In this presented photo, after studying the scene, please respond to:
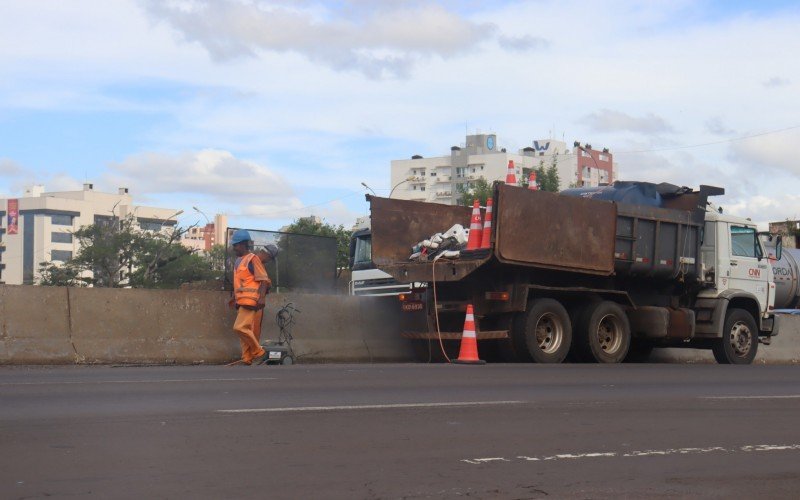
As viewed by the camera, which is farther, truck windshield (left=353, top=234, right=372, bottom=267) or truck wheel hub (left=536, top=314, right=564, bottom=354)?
truck windshield (left=353, top=234, right=372, bottom=267)

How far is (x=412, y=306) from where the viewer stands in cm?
1700

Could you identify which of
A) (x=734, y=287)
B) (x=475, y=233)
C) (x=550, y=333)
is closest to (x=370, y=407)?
(x=475, y=233)

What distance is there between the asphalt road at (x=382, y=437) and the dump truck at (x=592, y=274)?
161 inches

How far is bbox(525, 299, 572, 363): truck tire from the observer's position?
16.0 meters

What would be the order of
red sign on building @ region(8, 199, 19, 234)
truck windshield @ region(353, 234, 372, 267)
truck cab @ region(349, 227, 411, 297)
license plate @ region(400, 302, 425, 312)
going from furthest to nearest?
red sign on building @ region(8, 199, 19, 234)
truck windshield @ region(353, 234, 372, 267)
truck cab @ region(349, 227, 411, 297)
license plate @ region(400, 302, 425, 312)

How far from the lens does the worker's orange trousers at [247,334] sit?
14.6 m

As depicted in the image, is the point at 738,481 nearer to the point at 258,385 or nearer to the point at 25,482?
the point at 25,482

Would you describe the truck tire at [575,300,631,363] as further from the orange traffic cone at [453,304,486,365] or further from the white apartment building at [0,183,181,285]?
the white apartment building at [0,183,181,285]

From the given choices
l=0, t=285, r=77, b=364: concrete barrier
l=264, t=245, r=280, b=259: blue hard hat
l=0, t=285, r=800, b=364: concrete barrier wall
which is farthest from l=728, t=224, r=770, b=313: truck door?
l=0, t=285, r=77, b=364: concrete barrier

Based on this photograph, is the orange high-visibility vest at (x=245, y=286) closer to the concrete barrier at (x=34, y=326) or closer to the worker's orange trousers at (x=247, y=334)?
the worker's orange trousers at (x=247, y=334)

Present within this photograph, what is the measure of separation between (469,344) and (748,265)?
643cm

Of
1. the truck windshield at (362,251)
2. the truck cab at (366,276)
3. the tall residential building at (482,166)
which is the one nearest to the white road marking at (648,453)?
the truck cab at (366,276)

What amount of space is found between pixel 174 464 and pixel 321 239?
45.3 feet

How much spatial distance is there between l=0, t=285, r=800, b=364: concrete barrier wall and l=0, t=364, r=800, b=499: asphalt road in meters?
2.78
